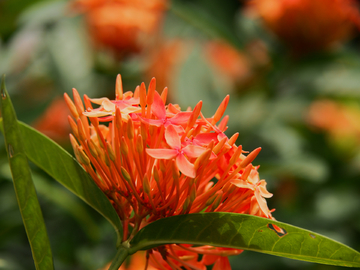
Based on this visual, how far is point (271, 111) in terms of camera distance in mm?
2256

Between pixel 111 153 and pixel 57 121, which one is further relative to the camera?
pixel 57 121

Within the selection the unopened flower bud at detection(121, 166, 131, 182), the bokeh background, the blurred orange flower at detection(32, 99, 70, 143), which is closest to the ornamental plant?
the unopened flower bud at detection(121, 166, 131, 182)

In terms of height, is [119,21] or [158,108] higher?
[119,21]

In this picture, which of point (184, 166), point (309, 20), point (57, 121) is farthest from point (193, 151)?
point (57, 121)

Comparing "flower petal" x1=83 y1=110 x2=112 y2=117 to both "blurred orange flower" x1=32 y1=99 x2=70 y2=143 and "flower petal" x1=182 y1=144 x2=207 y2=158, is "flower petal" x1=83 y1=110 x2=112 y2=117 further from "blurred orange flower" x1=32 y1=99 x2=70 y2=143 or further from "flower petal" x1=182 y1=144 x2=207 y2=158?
"blurred orange flower" x1=32 y1=99 x2=70 y2=143

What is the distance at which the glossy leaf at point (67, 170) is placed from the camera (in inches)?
27.8

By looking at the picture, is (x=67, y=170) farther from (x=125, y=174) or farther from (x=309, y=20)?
(x=309, y=20)

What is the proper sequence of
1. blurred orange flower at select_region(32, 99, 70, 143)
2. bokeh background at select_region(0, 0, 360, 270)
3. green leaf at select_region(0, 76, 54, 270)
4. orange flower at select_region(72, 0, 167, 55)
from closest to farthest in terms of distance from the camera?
1. green leaf at select_region(0, 76, 54, 270)
2. bokeh background at select_region(0, 0, 360, 270)
3. orange flower at select_region(72, 0, 167, 55)
4. blurred orange flower at select_region(32, 99, 70, 143)

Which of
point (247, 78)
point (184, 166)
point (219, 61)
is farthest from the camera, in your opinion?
point (219, 61)

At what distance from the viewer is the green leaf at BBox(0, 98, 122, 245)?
71 cm

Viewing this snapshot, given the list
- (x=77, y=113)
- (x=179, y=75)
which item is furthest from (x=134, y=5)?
(x=77, y=113)

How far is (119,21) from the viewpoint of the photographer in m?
2.29

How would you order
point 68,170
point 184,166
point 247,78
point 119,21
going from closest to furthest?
point 184,166
point 68,170
point 119,21
point 247,78

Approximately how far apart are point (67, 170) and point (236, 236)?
34cm
